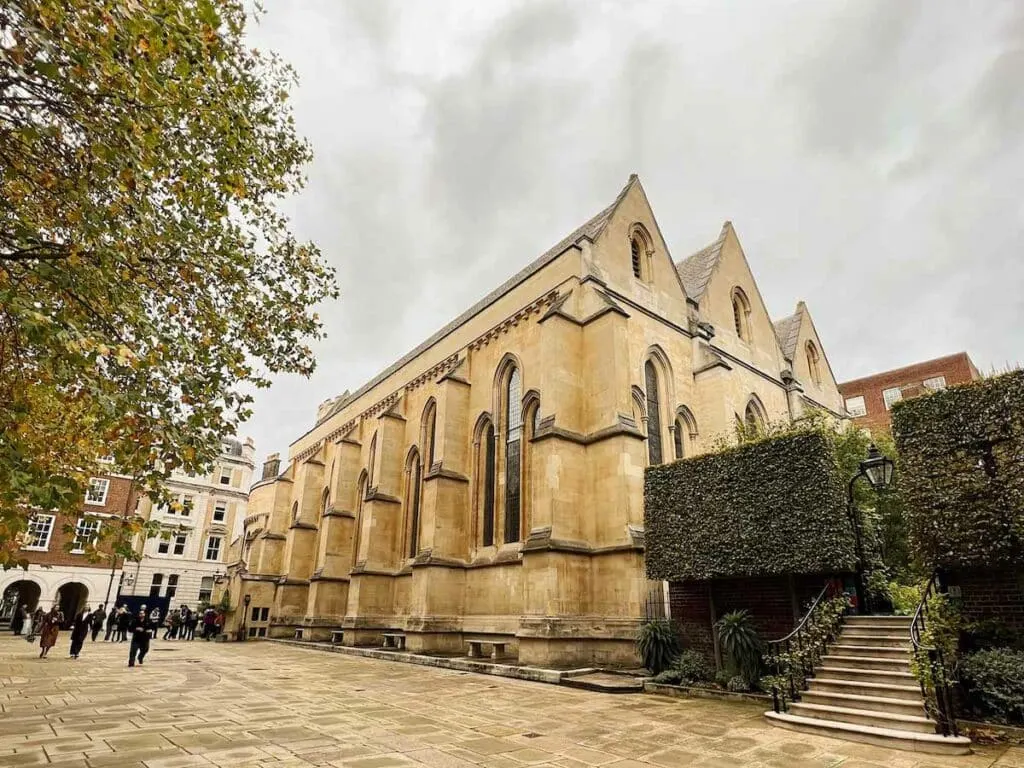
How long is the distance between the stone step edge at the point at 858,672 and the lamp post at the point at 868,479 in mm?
2514

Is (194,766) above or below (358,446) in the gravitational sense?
below

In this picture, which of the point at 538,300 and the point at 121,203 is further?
the point at 538,300

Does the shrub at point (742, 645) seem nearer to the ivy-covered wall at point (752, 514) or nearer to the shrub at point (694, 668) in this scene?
the shrub at point (694, 668)

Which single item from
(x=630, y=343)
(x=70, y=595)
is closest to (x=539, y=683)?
(x=630, y=343)

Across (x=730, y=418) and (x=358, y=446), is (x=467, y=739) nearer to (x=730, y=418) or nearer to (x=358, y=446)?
(x=730, y=418)

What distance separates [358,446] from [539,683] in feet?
64.5

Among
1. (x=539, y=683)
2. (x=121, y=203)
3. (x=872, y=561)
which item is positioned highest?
(x=121, y=203)

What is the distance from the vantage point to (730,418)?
19203 mm

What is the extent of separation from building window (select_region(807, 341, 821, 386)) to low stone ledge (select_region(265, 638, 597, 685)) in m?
22.9

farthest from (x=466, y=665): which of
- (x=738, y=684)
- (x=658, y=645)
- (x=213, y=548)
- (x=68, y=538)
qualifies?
(x=213, y=548)

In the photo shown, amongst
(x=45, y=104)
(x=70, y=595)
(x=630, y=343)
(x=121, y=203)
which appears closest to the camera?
(x=45, y=104)

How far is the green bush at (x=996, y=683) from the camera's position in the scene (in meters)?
7.54

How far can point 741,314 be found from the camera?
25.5 metres

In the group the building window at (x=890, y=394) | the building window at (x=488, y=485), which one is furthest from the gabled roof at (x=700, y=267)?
the building window at (x=890, y=394)
